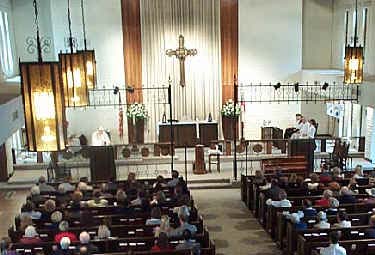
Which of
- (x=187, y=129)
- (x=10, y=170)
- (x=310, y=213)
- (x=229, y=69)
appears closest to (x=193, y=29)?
(x=229, y=69)

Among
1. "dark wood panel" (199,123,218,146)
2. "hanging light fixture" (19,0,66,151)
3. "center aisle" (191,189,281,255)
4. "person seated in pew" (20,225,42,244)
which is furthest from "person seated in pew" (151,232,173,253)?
"dark wood panel" (199,123,218,146)

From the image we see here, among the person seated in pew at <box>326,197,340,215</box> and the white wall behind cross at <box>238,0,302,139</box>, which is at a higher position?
the white wall behind cross at <box>238,0,302,139</box>

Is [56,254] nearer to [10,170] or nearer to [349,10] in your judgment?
[10,170]

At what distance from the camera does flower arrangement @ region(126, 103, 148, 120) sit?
20234 mm

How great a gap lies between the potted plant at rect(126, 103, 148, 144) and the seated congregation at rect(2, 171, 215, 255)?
6643mm

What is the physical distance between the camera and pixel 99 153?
16516 millimetres

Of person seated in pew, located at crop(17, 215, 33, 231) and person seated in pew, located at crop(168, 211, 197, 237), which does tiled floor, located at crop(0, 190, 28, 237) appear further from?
person seated in pew, located at crop(168, 211, 197, 237)

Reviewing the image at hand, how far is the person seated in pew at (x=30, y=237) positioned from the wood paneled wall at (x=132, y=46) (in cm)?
1132

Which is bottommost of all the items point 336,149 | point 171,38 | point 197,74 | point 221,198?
point 221,198

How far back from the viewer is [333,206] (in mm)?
11305

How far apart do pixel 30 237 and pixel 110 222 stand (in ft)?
5.84

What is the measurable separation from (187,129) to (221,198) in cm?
529

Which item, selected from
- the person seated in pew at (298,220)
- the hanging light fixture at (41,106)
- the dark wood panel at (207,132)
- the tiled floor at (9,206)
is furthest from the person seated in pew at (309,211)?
the dark wood panel at (207,132)

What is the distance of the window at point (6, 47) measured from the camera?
687 inches
